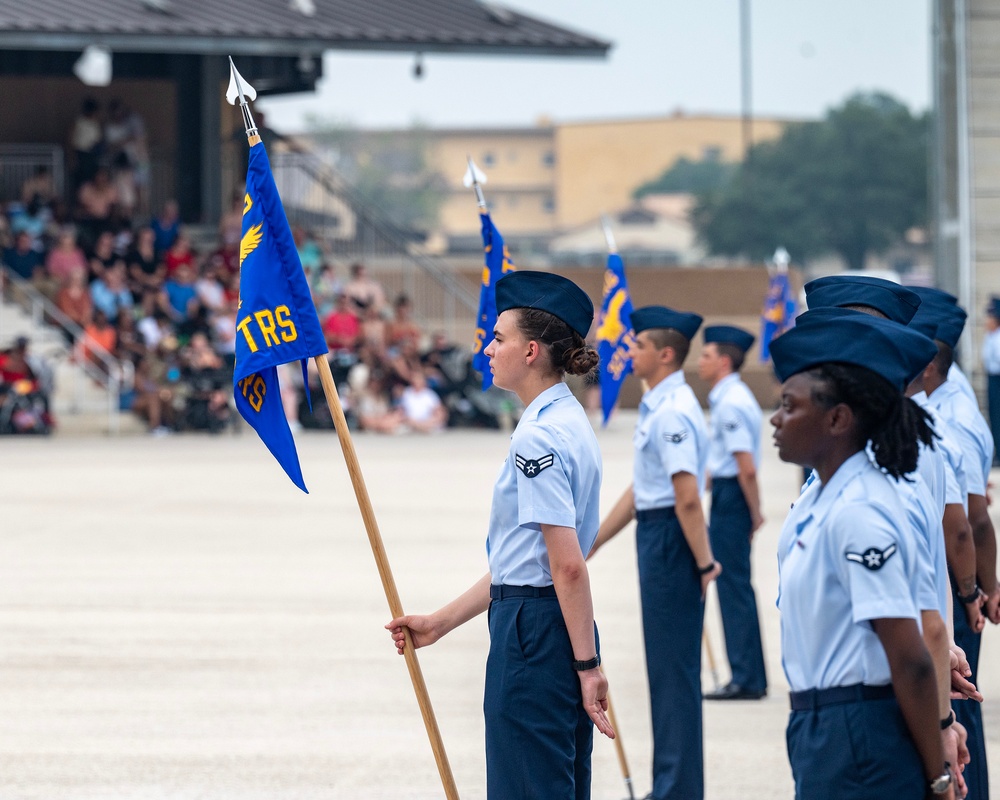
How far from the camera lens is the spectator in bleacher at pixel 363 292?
2686 centimetres

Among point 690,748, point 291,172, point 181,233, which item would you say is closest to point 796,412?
point 690,748

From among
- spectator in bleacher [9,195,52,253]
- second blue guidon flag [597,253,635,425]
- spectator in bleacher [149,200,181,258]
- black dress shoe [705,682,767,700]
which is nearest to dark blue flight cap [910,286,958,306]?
second blue guidon flag [597,253,635,425]

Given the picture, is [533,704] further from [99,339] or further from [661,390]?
[99,339]

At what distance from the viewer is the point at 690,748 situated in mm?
5812

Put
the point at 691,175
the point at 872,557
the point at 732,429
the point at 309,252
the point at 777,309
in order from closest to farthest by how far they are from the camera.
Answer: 1. the point at 872,557
2. the point at 732,429
3. the point at 777,309
4. the point at 309,252
5. the point at 691,175

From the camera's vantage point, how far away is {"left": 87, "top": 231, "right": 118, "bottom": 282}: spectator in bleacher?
25.4 meters

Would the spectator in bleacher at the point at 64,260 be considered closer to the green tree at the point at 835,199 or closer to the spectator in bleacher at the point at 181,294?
the spectator in bleacher at the point at 181,294

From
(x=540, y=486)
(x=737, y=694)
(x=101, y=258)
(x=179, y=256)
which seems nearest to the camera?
(x=540, y=486)

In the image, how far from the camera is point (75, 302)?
80.6ft

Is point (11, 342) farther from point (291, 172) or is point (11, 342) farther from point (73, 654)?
point (73, 654)

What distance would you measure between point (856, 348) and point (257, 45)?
77.9 feet

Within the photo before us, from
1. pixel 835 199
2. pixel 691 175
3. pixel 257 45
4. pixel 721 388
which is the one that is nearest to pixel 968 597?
pixel 721 388

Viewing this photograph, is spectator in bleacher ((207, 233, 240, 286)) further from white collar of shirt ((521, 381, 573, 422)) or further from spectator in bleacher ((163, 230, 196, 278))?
white collar of shirt ((521, 381, 573, 422))

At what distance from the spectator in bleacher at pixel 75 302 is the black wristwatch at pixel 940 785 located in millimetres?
22565
